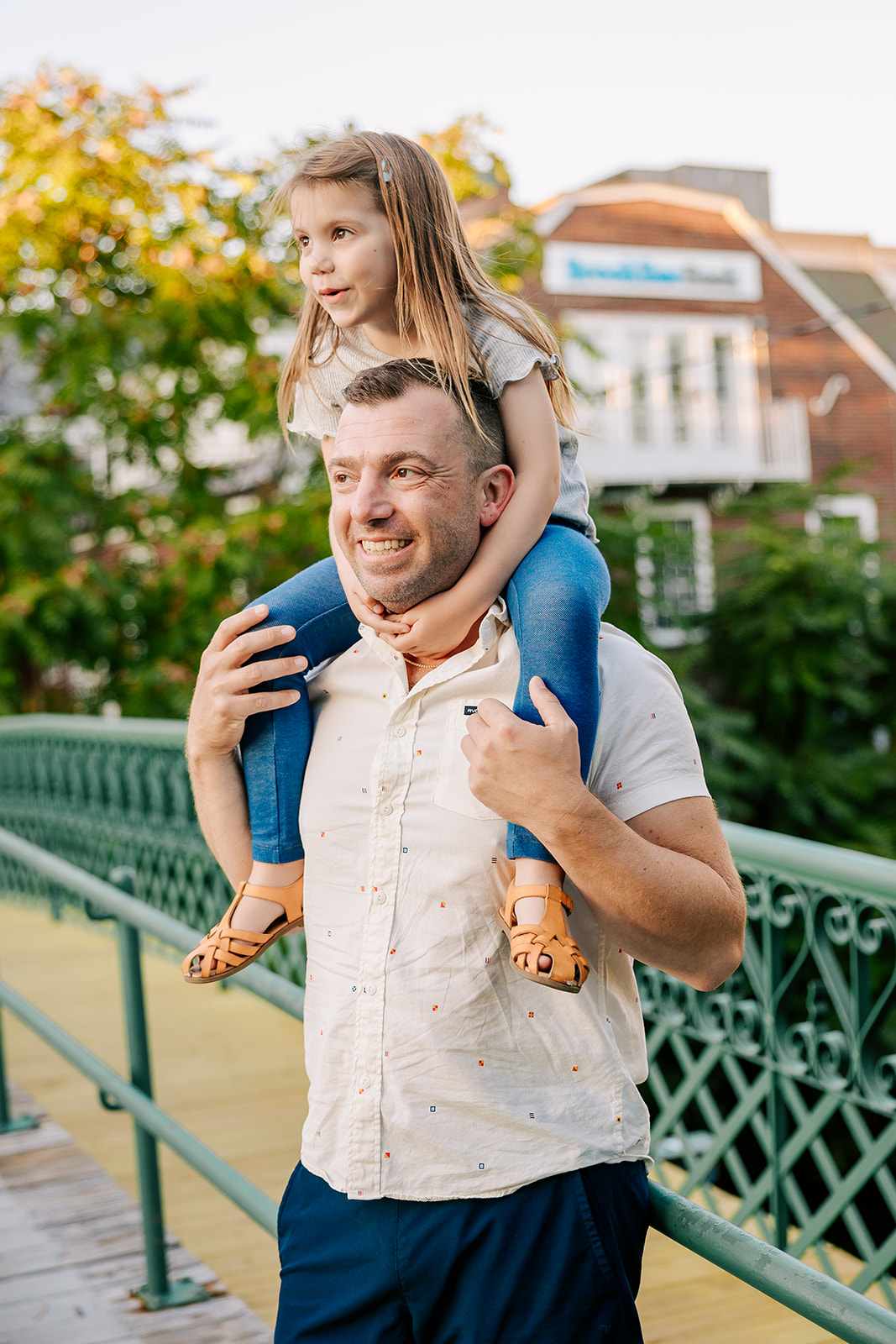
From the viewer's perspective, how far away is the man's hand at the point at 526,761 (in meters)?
1.19

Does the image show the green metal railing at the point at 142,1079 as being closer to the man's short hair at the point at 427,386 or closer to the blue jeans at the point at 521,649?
the blue jeans at the point at 521,649

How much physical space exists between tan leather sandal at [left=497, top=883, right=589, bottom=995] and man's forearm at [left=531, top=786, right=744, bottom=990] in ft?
0.11

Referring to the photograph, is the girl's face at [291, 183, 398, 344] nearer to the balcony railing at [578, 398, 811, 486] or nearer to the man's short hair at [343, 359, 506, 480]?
the man's short hair at [343, 359, 506, 480]

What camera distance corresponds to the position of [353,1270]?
4.34ft

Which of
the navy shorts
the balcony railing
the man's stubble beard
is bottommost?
the navy shorts

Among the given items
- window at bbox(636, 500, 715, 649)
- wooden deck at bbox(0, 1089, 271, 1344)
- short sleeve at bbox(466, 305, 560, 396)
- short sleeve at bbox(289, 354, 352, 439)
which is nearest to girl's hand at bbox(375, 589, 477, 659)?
short sleeve at bbox(466, 305, 560, 396)

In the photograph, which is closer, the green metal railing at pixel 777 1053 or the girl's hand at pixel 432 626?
the green metal railing at pixel 777 1053

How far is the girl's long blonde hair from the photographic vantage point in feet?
4.69

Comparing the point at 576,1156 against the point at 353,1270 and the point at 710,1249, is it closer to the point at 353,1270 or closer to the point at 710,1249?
the point at 710,1249

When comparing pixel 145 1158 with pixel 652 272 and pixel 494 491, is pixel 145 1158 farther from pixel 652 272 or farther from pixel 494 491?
pixel 652 272

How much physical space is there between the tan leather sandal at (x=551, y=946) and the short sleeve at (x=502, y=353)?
0.57m

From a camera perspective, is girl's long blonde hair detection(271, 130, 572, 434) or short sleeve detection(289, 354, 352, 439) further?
short sleeve detection(289, 354, 352, 439)

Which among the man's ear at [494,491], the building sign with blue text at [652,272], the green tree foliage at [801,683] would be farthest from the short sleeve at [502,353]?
the building sign with blue text at [652,272]

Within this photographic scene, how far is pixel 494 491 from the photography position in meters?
1.41
